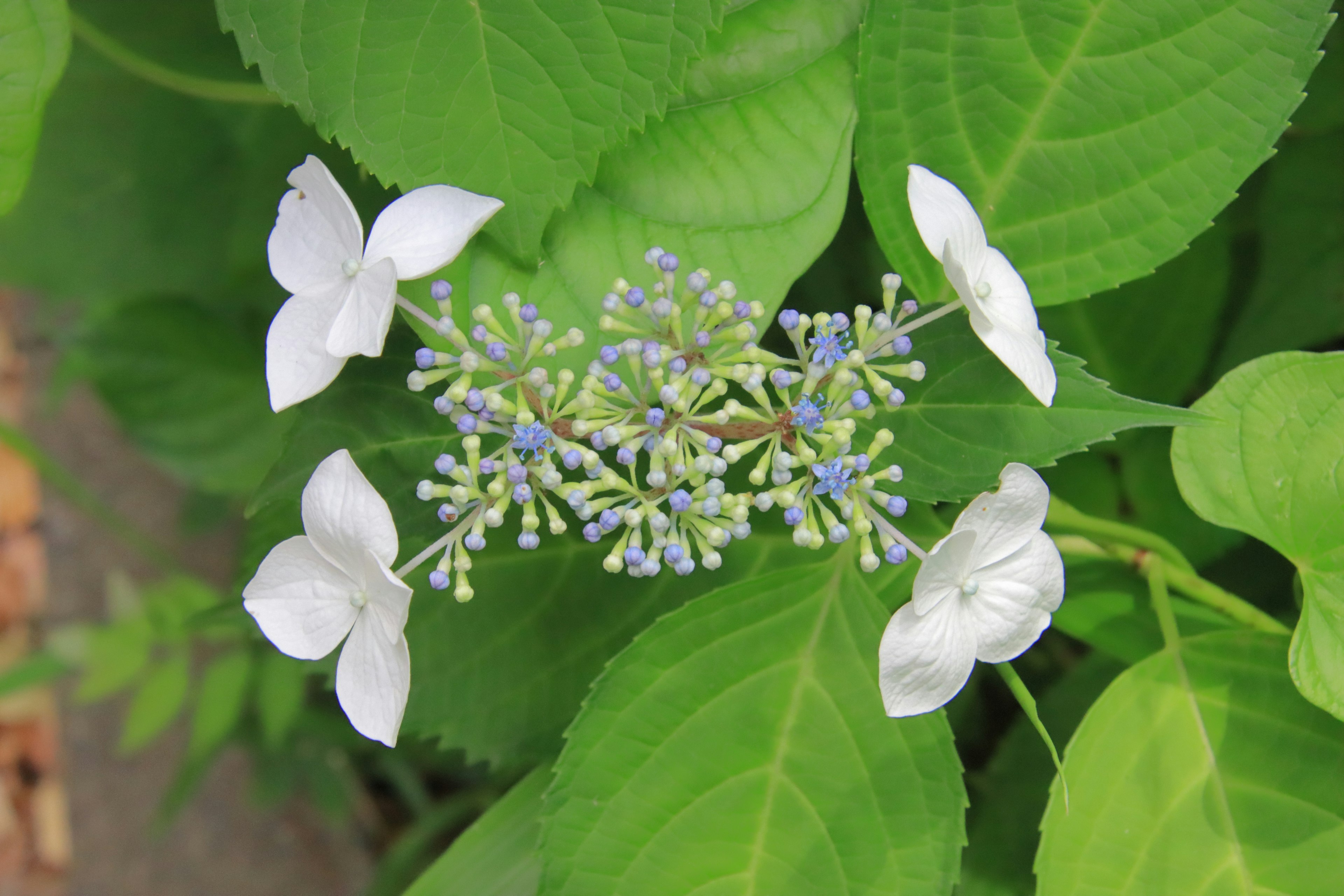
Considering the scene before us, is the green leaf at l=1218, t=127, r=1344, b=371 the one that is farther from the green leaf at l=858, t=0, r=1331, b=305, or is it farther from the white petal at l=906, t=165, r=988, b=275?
the white petal at l=906, t=165, r=988, b=275

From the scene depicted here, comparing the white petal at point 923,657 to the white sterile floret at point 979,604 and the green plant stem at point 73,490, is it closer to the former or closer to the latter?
the white sterile floret at point 979,604

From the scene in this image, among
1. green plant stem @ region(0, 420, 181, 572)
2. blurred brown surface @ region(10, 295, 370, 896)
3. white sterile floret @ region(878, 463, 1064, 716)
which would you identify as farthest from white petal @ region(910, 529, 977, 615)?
blurred brown surface @ region(10, 295, 370, 896)

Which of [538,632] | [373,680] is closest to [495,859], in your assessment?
[538,632]

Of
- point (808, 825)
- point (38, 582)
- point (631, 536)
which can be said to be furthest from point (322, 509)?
point (38, 582)

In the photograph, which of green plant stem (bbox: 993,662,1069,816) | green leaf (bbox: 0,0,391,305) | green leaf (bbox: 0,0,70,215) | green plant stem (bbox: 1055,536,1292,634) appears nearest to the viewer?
green plant stem (bbox: 993,662,1069,816)

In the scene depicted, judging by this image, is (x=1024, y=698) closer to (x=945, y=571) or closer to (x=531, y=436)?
(x=945, y=571)

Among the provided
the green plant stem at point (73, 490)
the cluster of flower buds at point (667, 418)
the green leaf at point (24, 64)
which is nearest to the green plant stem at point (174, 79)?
the green leaf at point (24, 64)
